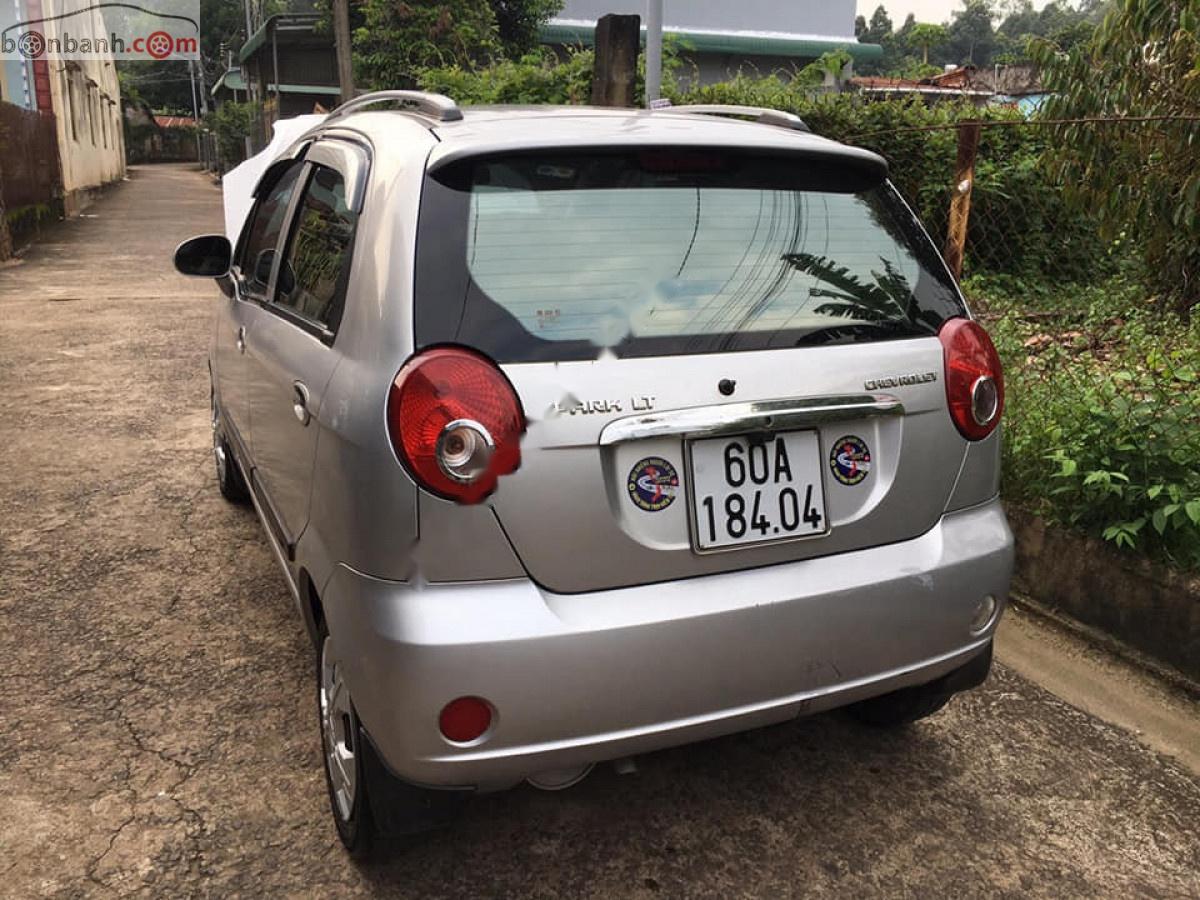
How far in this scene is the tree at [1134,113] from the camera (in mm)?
4102

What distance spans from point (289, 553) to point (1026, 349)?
145 inches

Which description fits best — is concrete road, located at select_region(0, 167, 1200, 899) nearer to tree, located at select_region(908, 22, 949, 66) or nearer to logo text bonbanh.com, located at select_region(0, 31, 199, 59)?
logo text bonbanh.com, located at select_region(0, 31, 199, 59)

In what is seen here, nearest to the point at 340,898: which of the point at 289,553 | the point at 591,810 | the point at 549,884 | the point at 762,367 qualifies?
the point at 549,884

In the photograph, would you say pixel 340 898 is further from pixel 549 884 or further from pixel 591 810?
pixel 591 810

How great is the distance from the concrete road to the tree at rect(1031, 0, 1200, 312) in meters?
2.37

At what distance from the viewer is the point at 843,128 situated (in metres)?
8.79

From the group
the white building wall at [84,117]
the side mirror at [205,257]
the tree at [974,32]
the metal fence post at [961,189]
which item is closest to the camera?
the side mirror at [205,257]

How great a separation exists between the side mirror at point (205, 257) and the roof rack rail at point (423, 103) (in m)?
0.89

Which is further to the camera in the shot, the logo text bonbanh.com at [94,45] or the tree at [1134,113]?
the logo text bonbanh.com at [94,45]

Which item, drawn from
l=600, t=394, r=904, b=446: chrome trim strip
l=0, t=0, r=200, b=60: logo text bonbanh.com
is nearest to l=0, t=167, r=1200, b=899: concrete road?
l=600, t=394, r=904, b=446: chrome trim strip

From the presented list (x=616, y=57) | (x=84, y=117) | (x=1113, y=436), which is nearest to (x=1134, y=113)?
(x=1113, y=436)

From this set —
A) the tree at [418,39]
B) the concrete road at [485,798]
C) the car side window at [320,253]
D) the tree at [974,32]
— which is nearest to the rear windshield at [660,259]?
the car side window at [320,253]

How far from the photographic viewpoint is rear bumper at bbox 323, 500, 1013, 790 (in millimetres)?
1876

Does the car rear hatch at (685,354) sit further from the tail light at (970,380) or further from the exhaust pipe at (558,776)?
the exhaust pipe at (558,776)
